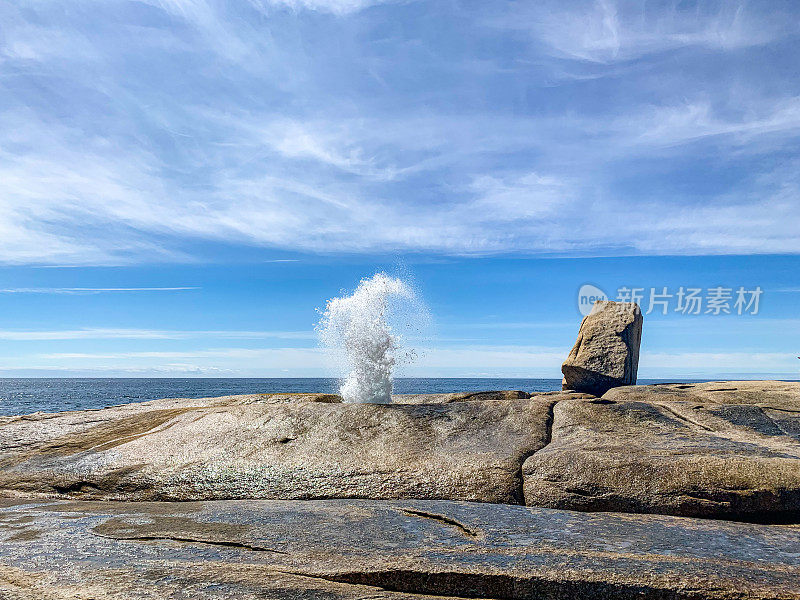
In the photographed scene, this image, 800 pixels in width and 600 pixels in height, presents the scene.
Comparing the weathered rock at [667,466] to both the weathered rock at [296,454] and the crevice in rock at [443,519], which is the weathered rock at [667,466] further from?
the crevice in rock at [443,519]

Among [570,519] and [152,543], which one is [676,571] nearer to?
[570,519]

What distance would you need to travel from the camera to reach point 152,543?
483 cm

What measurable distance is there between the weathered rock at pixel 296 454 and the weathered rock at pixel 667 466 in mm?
432

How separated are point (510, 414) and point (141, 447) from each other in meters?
5.65

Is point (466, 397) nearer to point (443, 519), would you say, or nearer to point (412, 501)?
point (412, 501)

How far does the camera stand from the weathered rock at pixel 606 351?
22.1m

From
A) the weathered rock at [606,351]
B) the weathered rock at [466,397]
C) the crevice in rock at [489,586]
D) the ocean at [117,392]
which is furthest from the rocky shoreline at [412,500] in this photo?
the ocean at [117,392]

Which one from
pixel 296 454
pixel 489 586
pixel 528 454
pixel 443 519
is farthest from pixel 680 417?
pixel 489 586

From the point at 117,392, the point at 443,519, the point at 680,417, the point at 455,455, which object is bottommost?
the point at 117,392

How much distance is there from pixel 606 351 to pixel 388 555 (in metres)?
19.7

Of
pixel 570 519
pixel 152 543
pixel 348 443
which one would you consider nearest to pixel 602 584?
pixel 570 519

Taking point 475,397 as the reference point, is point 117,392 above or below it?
below

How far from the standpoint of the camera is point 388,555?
4473 millimetres

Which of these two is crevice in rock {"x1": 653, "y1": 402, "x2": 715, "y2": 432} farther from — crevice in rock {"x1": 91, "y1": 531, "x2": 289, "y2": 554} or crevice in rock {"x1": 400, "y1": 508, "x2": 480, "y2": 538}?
crevice in rock {"x1": 91, "y1": 531, "x2": 289, "y2": 554}
